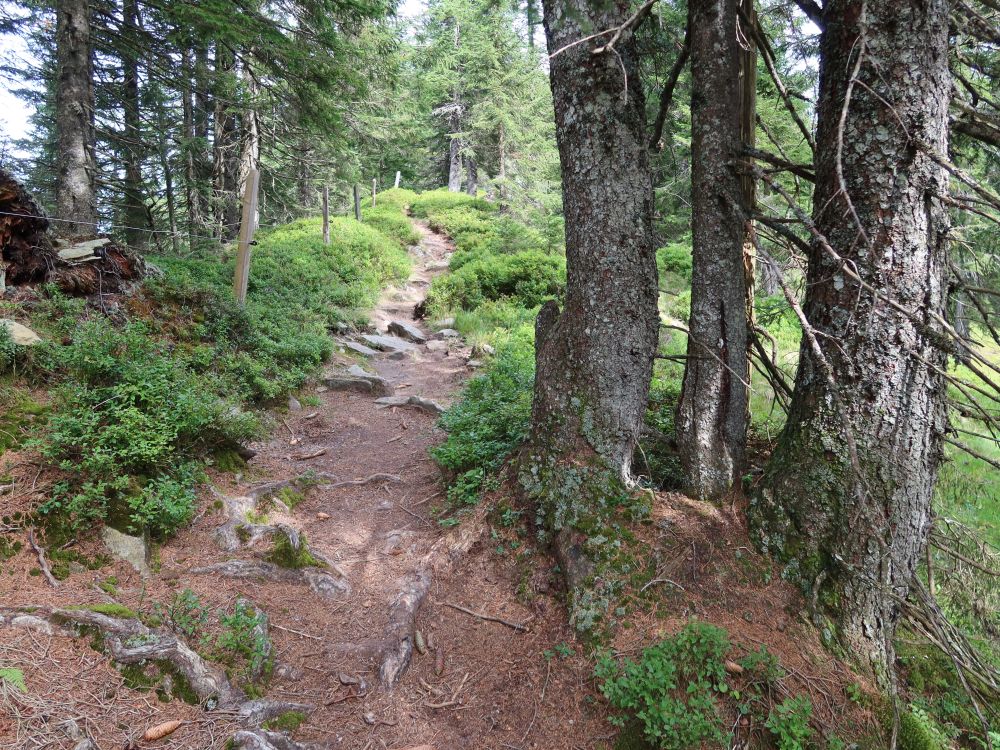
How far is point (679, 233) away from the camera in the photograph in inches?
651

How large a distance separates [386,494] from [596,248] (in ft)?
11.3

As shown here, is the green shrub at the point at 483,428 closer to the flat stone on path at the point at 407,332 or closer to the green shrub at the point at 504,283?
the flat stone on path at the point at 407,332

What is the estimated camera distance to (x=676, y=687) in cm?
259

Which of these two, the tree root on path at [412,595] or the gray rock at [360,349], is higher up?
the gray rock at [360,349]

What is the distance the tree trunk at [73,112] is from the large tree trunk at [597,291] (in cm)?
704

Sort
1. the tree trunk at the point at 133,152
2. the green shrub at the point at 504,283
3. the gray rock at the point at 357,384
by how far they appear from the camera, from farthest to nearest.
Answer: the green shrub at the point at 504,283, the tree trunk at the point at 133,152, the gray rock at the point at 357,384

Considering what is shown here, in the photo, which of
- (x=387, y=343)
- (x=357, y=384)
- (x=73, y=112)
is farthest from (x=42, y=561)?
(x=387, y=343)

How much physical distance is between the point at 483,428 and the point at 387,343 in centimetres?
626

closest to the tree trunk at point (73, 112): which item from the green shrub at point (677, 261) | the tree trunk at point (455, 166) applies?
the green shrub at point (677, 261)

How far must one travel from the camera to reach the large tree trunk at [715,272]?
10.8 feet

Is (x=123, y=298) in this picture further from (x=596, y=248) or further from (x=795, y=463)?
(x=795, y=463)

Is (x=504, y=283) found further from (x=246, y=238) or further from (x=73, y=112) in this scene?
(x=73, y=112)

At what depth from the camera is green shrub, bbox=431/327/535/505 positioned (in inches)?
190

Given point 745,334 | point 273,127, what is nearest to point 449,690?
point 745,334
